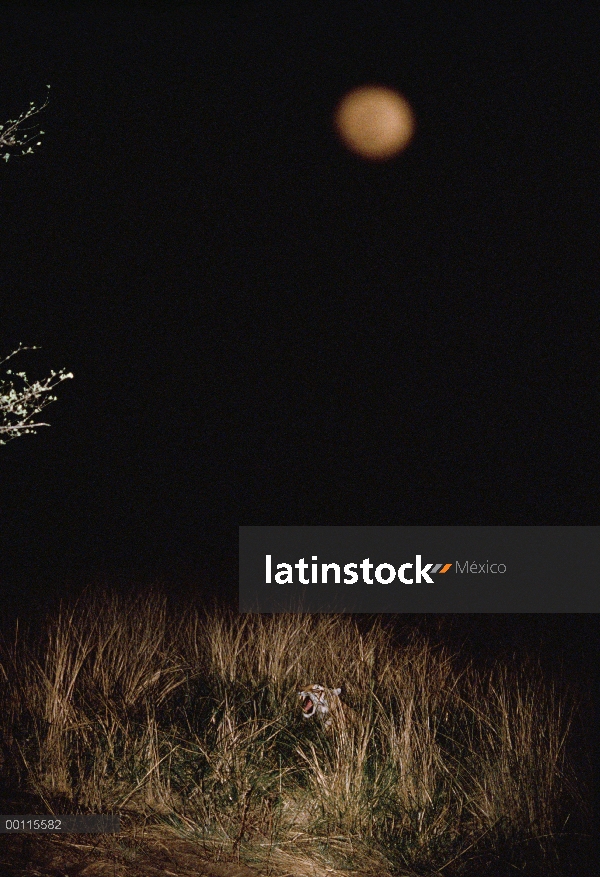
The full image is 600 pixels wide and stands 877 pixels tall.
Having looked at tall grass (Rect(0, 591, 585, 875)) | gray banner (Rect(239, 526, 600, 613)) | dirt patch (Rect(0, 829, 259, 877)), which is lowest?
dirt patch (Rect(0, 829, 259, 877))

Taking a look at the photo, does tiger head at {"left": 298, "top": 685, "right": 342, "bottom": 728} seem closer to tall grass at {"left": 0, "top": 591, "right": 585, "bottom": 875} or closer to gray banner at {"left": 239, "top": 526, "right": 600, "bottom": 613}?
tall grass at {"left": 0, "top": 591, "right": 585, "bottom": 875}

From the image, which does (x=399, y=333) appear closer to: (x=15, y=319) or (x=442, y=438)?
(x=442, y=438)

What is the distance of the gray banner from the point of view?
712 cm

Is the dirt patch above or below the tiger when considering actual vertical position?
below

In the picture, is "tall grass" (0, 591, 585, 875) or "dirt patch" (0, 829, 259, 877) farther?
"tall grass" (0, 591, 585, 875)

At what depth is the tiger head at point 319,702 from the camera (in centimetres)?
403

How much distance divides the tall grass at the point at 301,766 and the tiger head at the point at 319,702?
0.21ft

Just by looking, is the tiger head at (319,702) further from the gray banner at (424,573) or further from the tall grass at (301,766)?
the gray banner at (424,573)

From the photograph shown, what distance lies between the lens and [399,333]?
75.4 ft

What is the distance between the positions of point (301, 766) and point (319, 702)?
505 millimetres

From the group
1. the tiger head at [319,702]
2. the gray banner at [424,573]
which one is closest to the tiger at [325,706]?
the tiger head at [319,702]

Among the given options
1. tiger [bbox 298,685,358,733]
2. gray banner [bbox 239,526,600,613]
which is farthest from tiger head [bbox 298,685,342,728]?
gray banner [bbox 239,526,600,613]

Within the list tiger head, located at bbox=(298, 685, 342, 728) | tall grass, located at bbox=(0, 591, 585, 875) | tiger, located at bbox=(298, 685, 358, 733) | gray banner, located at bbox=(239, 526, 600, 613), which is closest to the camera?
tall grass, located at bbox=(0, 591, 585, 875)

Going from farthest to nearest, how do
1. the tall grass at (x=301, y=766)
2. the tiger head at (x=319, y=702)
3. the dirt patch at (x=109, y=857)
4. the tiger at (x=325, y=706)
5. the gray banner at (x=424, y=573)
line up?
1. the gray banner at (x=424, y=573)
2. the tiger head at (x=319, y=702)
3. the tiger at (x=325, y=706)
4. the tall grass at (x=301, y=766)
5. the dirt patch at (x=109, y=857)
